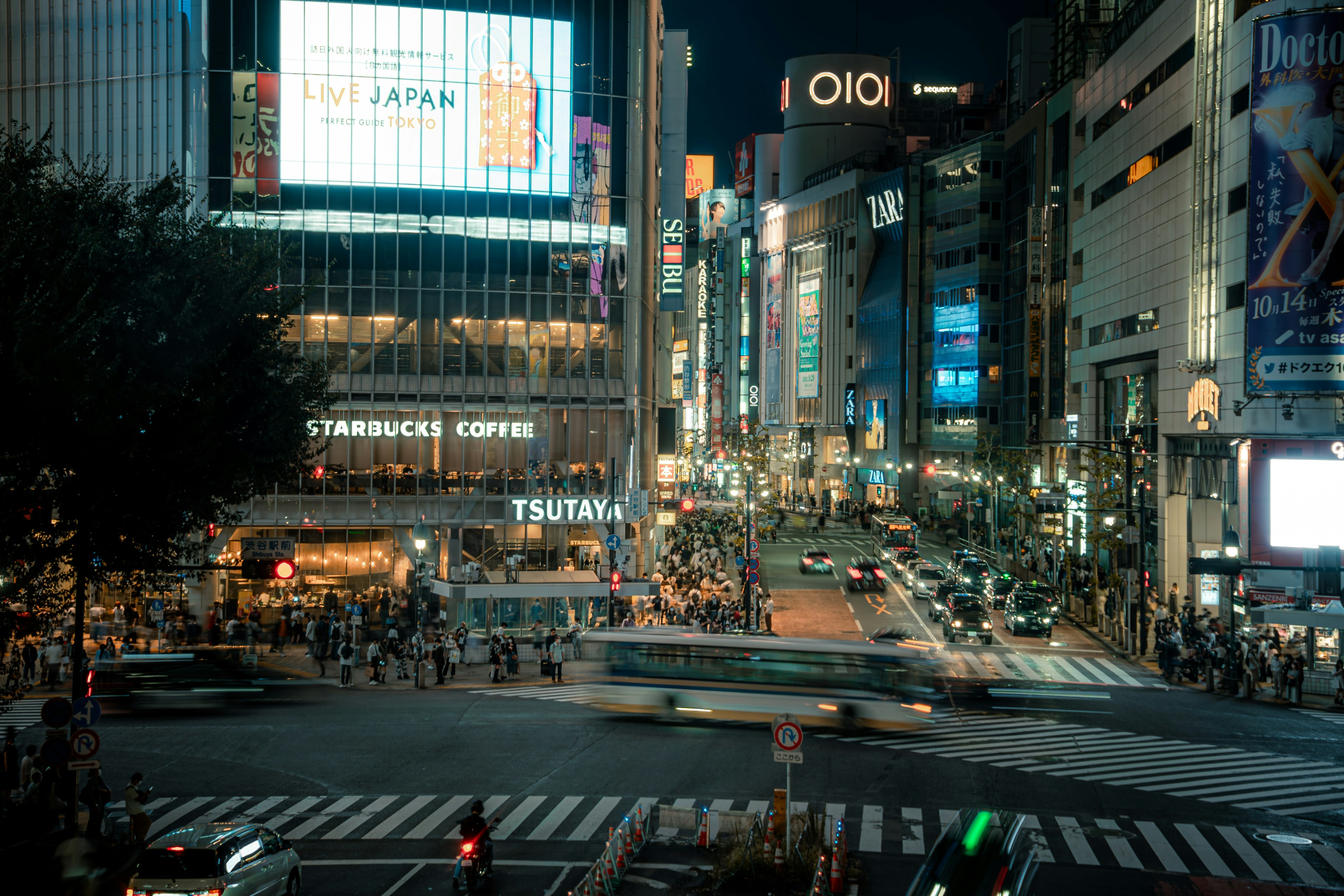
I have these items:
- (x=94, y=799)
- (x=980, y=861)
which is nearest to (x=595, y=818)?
(x=94, y=799)

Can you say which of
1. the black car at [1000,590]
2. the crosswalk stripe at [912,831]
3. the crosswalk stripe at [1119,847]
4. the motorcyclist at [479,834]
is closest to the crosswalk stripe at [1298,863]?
the crosswalk stripe at [1119,847]

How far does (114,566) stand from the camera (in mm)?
22156

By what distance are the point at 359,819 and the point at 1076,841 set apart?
1415 cm

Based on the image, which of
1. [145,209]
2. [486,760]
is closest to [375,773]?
[486,760]

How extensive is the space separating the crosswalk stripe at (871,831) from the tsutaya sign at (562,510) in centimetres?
3260

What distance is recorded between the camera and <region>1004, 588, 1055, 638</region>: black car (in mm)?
48406

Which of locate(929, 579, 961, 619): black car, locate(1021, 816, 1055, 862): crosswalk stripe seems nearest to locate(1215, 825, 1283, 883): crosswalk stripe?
locate(1021, 816, 1055, 862): crosswalk stripe

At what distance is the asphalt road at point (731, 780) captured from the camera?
19750 mm

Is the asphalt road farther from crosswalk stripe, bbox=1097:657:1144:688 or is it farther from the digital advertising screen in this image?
the digital advertising screen

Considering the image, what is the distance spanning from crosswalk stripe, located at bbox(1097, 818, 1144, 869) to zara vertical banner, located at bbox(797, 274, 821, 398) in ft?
393

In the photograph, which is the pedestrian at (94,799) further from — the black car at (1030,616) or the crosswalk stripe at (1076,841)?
the black car at (1030,616)

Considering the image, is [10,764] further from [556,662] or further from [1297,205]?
[1297,205]

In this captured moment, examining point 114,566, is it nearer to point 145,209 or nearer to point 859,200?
point 145,209

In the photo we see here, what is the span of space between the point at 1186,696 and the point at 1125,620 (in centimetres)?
1374
